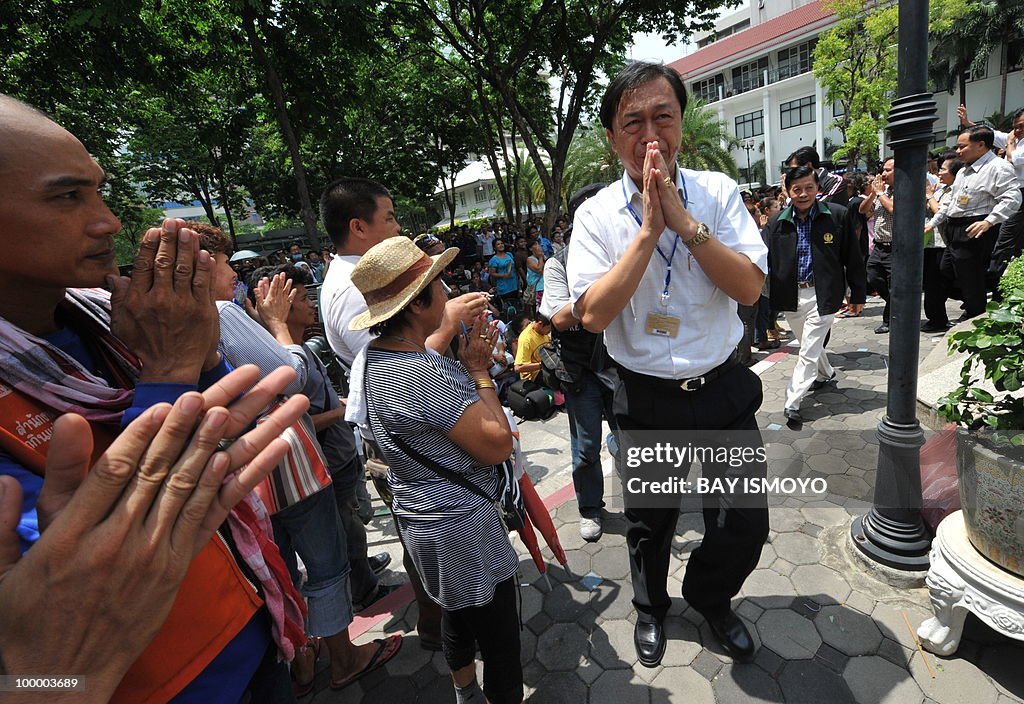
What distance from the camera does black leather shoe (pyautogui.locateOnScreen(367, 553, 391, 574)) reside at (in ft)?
10.8

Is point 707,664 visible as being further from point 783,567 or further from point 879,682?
point 783,567

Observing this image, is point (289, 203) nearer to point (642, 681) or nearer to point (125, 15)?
point (125, 15)

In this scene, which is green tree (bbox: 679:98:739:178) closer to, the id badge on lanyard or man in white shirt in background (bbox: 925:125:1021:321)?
man in white shirt in background (bbox: 925:125:1021:321)

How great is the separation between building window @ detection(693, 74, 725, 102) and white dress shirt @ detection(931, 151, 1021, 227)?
4180 centimetres

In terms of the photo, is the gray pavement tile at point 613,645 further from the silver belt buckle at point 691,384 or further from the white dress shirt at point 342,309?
the white dress shirt at point 342,309

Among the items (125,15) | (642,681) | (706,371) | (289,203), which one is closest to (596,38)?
(125,15)

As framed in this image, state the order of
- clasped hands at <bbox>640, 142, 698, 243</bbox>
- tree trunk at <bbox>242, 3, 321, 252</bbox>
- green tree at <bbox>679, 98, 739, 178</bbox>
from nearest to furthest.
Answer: clasped hands at <bbox>640, 142, 698, 243</bbox>, tree trunk at <bbox>242, 3, 321, 252</bbox>, green tree at <bbox>679, 98, 739, 178</bbox>

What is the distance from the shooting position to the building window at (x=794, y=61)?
1384 inches

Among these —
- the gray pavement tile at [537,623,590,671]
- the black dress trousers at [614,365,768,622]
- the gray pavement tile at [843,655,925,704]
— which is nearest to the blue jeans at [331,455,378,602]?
the gray pavement tile at [537,623,590,671]

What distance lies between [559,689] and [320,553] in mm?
1224

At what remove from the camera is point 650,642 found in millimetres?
2336

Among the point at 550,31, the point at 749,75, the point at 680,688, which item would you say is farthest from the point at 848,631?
the point at 749,75

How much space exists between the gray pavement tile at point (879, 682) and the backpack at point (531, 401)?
3.45 meters

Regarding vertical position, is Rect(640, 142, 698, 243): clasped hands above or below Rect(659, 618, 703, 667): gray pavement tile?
above
